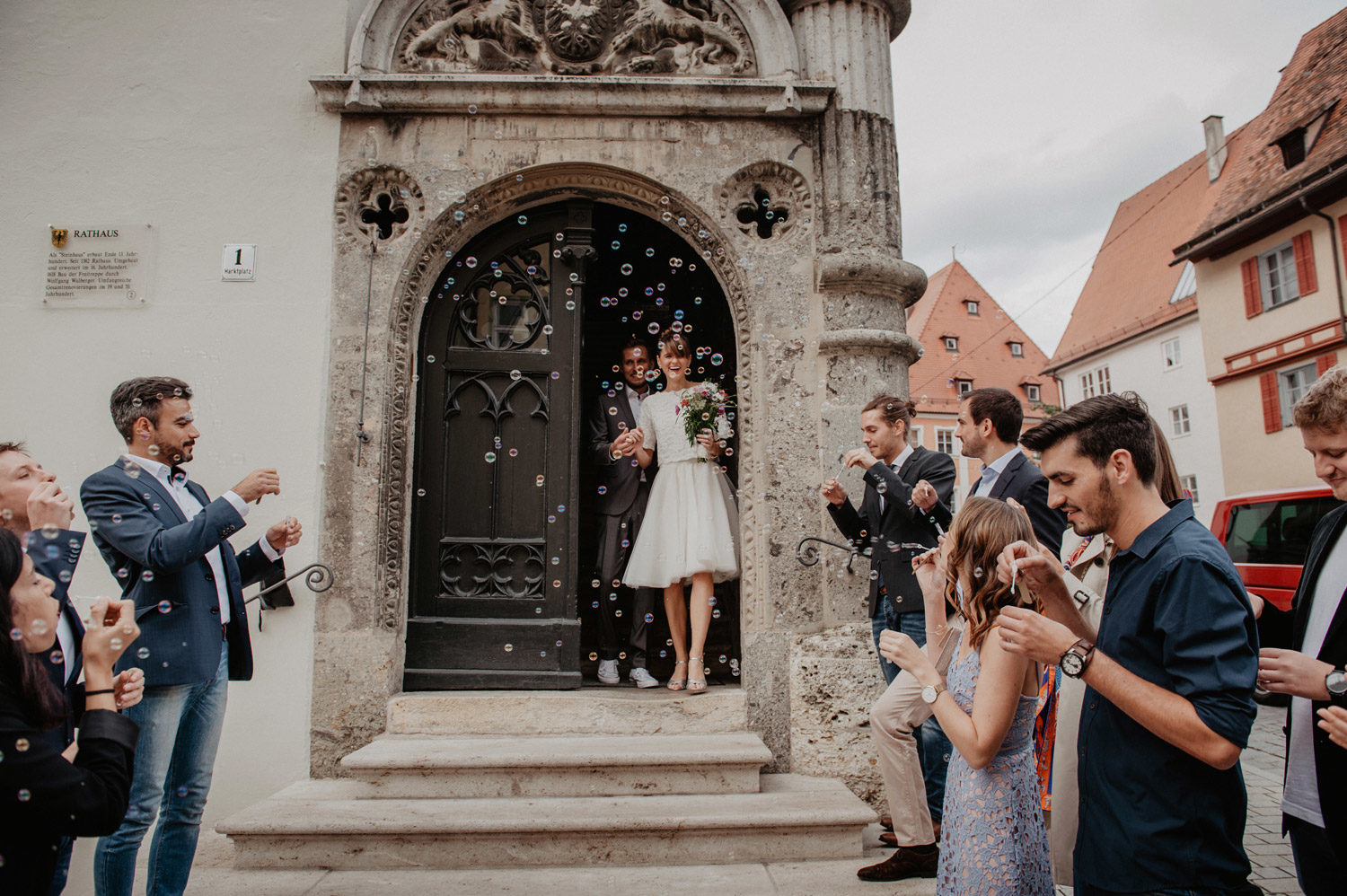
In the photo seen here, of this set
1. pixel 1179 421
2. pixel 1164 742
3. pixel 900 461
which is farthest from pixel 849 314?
pixel 1179 421

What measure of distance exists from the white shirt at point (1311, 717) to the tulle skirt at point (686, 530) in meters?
3.05

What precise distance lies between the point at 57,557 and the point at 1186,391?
1031 inches

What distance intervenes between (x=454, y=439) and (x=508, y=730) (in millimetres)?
1845

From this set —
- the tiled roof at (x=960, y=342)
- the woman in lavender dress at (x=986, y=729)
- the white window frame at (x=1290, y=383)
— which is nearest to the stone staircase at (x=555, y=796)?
the woman in lavender dress at (x=986, y=729)

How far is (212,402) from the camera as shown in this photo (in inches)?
194

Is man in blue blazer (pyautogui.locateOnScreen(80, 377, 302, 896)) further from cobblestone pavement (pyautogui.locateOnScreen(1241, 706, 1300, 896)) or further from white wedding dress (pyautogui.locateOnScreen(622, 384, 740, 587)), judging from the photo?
cobblestone pavement (pyautogui.locateOnScreen(1241, 706, 1300, 896))

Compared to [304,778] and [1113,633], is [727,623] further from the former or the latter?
[1113,633]

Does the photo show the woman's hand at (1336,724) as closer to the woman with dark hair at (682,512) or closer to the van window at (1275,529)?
the woman with dark hair at (682,512)

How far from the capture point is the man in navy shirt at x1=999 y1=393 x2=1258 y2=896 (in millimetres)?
1707

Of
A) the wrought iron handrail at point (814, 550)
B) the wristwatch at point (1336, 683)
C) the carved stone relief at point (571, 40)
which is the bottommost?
the wristwatch at point (1336, 683)

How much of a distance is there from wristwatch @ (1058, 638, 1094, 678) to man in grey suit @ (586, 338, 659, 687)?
3.64 metres

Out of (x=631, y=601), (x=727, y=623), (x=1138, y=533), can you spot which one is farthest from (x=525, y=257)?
(x=1138, y=533)

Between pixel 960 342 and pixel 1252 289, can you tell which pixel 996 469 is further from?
pixel 960 342

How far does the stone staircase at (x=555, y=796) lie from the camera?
379cm
